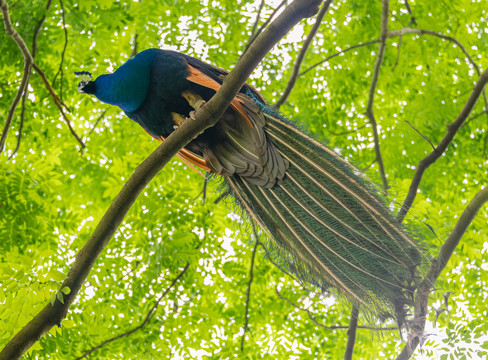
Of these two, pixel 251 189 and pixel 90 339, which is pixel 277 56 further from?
pixel 90 339

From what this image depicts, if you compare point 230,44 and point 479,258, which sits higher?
point 230,44

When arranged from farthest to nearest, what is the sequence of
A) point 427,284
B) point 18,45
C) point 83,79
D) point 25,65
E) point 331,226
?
point 25,65 → point 18,45 → point 83,79 → point 331,226 → point 427,284

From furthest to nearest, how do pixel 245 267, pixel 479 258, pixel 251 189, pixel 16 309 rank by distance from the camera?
pixel 245 267
pixel 479 258
pixel 251 189
pixel 16 309

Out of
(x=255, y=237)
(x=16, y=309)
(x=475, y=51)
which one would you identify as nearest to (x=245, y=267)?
(x=255, y=237)

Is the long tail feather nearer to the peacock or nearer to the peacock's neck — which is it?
the peacock

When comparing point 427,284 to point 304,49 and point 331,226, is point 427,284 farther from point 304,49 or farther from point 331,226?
point 304,49

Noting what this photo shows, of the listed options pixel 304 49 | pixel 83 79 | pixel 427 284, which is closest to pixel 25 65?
pixel 83 79

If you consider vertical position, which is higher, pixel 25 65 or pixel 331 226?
pixel 25 65

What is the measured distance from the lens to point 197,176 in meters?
5.25

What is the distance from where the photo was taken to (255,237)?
3535mm

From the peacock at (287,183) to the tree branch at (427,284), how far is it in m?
0.10

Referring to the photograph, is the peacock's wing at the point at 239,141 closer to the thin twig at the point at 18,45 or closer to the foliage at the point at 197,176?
the foliage at the point at 197,176

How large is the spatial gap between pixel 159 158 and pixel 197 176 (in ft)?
9.68

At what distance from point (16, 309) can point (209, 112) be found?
1251mm
